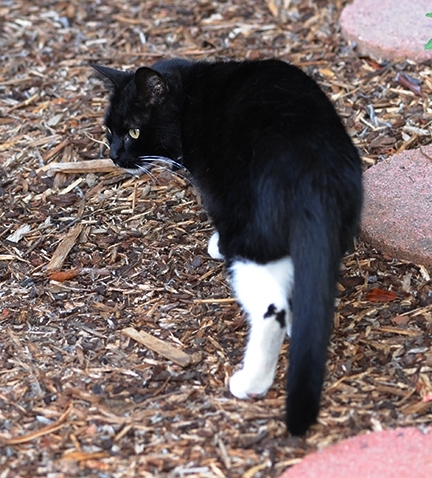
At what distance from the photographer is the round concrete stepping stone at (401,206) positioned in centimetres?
379

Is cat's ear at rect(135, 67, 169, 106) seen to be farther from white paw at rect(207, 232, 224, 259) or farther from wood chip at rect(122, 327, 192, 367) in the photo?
wood chip at rect(122, 327, 192, 367)

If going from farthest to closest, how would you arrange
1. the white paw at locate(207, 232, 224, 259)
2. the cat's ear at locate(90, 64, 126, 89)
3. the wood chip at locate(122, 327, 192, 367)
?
the cat's ear at locate(90, 64, 126, 89) → the white paw at locate(207, 232, 224, 259) → the wood chip at locate(122, 327, 192, 367)

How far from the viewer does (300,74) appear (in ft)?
11.3

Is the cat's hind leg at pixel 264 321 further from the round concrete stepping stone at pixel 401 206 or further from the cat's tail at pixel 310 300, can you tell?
the round concrete stepping stone at pixel 401 206

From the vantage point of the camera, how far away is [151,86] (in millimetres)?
3793

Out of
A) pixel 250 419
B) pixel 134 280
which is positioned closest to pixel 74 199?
pixel 134 280

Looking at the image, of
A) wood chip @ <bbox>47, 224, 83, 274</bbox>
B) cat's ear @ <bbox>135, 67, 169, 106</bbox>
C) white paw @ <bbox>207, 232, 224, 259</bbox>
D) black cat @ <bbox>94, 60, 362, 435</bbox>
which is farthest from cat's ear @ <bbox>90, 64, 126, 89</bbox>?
white paw @ <bbox>207, 232, 224, 259</bbox>

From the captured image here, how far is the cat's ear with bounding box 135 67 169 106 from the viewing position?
147 inches

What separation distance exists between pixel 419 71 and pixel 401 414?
8.81 ft

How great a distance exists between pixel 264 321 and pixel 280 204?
1.50ft

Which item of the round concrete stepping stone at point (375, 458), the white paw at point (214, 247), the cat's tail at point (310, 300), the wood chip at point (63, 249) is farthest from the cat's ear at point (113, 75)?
the round concrete stepping stone at point (375, 458)

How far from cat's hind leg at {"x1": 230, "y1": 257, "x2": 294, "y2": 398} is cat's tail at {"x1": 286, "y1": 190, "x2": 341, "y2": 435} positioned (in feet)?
0.68

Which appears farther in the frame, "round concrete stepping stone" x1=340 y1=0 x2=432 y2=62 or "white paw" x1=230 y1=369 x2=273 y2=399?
"round concrete stepping stone" x1=340 y1=0 x2=432 y2=62

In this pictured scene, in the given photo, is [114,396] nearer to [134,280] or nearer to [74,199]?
[134,280]
